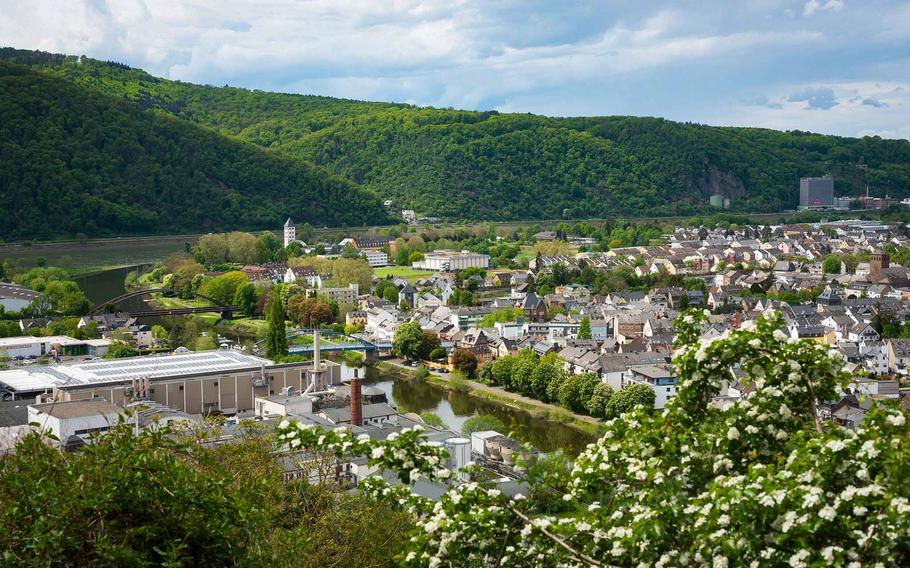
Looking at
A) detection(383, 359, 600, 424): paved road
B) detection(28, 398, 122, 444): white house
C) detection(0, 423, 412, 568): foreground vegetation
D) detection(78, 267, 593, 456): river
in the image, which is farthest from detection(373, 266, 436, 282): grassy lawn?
detection(0, 423, 412, 568): foreground vegetation

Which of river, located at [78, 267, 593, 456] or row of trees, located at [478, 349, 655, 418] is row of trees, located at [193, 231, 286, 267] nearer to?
river, located at [78, 267, 593, 456]

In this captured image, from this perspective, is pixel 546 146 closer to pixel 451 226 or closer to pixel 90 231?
pixel 451 226

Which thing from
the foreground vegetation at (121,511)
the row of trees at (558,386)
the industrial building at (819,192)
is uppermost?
the industrial building at (819,192)

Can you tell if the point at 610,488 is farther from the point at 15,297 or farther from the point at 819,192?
the point at 819,192

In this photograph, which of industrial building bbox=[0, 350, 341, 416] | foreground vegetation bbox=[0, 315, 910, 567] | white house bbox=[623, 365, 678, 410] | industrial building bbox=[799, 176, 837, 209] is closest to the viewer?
foreground vegetation bbox=[0, 315, 910, 567]

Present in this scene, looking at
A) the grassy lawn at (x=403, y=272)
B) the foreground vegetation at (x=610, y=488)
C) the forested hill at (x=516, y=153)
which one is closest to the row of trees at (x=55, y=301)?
the grassy lawn at (x=403, y=272)

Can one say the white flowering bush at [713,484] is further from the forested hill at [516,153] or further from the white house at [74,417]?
the forested hill at [516,153]
